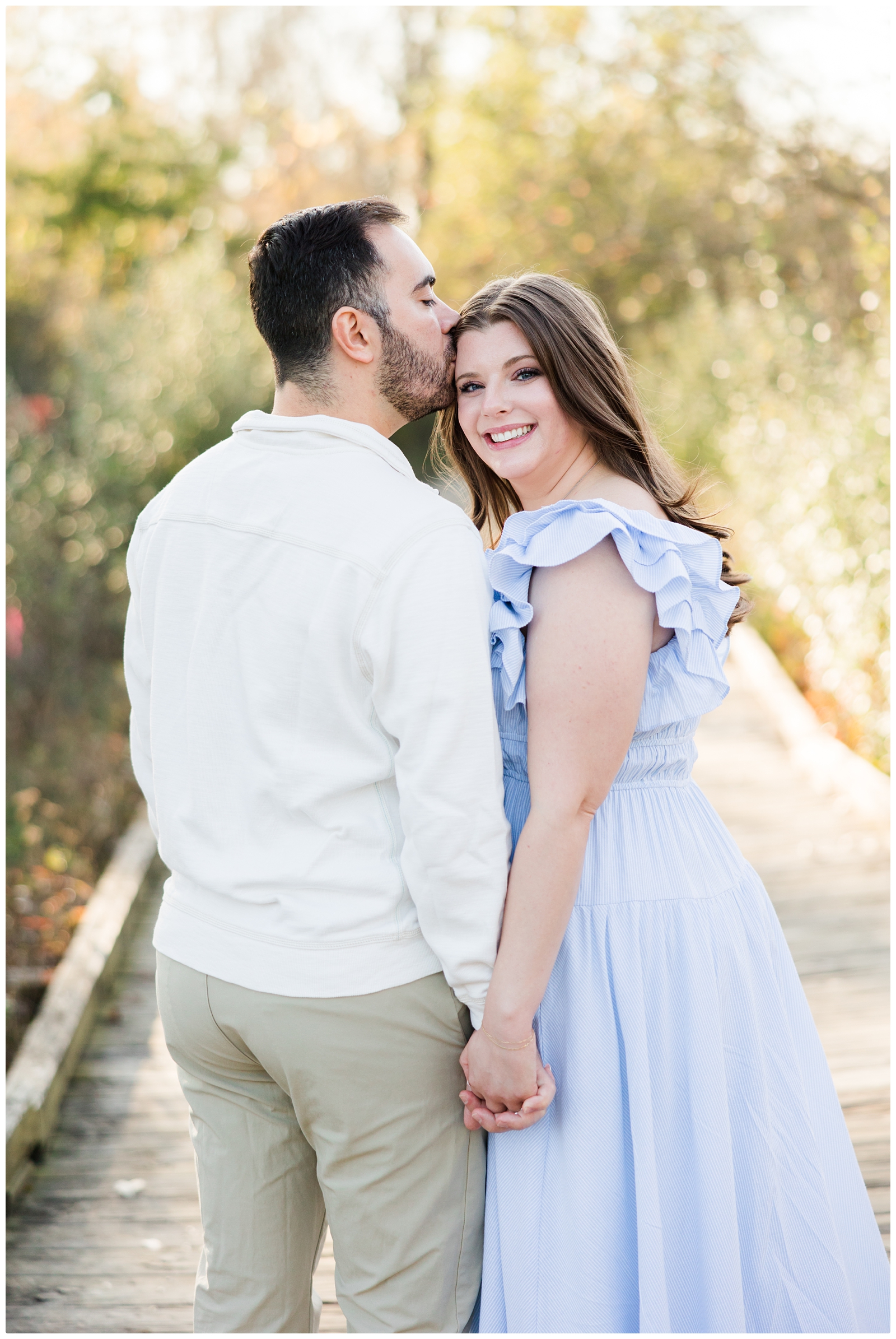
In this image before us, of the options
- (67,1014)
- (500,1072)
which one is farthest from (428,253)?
(500,1072)

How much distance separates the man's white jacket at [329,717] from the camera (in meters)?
1.53

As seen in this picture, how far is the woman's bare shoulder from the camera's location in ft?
6.12

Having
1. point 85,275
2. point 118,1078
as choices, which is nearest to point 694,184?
point 85,275

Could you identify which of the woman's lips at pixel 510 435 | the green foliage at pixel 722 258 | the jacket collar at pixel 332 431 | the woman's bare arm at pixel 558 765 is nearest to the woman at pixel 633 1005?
the woman's bare arm at pixel 558 765

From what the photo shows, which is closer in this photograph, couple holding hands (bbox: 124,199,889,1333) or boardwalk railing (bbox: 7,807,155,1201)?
couple holding hands (bbox: 124,199,889,1333)

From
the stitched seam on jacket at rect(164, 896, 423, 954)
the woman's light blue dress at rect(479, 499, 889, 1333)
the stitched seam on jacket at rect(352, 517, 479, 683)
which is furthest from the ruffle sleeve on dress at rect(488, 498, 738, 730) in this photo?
the stitched seam on jacket at rect(164, 896, 423, 954)

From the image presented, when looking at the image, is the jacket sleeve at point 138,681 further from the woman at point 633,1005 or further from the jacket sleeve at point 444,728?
the woman at point 633,1005

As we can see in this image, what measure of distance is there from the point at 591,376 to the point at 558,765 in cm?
75

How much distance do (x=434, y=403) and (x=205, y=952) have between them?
0.99 metres

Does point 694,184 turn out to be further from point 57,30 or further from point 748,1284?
point 748,1284

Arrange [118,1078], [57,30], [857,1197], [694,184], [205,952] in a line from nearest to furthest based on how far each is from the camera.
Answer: [205,952] < [857,1197] < [118,1078] < [57,30] < [694,184]

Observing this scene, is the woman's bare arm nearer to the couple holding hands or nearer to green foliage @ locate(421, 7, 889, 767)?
the couple holding hands

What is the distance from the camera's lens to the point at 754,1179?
1767 mm

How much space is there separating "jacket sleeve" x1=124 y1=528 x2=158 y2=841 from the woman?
57 cm
